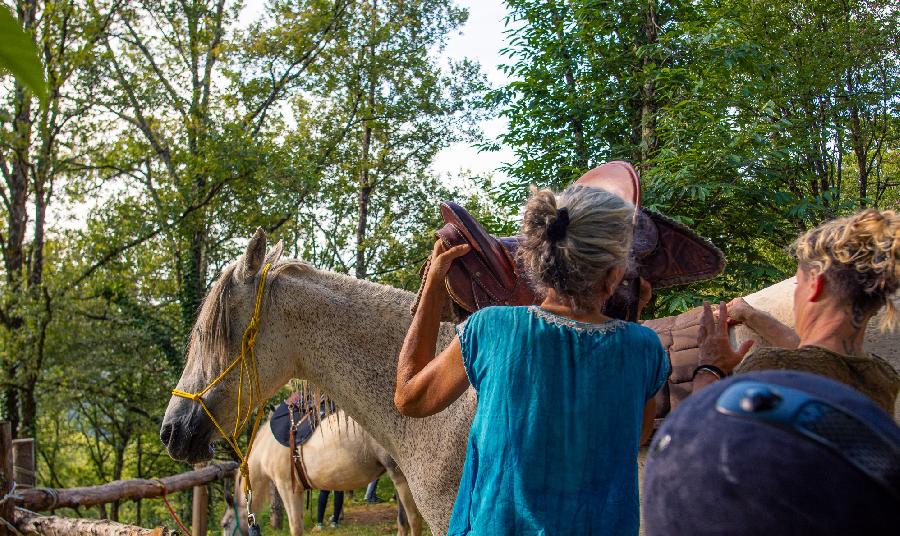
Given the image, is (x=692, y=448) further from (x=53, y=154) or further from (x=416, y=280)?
(x=416, y=280)

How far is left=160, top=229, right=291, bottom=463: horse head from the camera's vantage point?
2646 mm

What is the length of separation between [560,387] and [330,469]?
20.4 ft

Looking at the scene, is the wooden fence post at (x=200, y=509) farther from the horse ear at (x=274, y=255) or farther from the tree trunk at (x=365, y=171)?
the tree trunk at (x=365, y=171)

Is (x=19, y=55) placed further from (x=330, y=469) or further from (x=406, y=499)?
(x=330, y=469)

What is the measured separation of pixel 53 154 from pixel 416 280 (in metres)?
7.31

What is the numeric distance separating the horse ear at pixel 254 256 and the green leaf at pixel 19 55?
2.08 metres

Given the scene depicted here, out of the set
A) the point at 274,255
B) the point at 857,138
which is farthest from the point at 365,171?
the point at 274,255

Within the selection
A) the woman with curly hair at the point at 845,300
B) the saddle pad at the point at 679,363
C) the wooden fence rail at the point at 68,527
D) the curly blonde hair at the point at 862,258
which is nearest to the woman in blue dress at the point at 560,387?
the woman with curly hair at the point at 845,300

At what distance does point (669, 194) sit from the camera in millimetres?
5223

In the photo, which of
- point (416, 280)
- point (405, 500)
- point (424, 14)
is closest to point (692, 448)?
point (405, 500)

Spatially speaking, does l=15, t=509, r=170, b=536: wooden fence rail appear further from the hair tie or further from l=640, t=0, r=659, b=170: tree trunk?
l=640, t=0, r=659, b=170: tree trunk

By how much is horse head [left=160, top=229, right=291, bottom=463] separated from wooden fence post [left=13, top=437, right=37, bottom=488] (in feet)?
11.0

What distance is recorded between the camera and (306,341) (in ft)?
8.70

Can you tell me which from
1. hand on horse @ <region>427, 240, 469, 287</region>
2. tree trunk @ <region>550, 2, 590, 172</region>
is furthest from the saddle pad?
tree trunk @ <region>550, 2, 590, 172</region>
